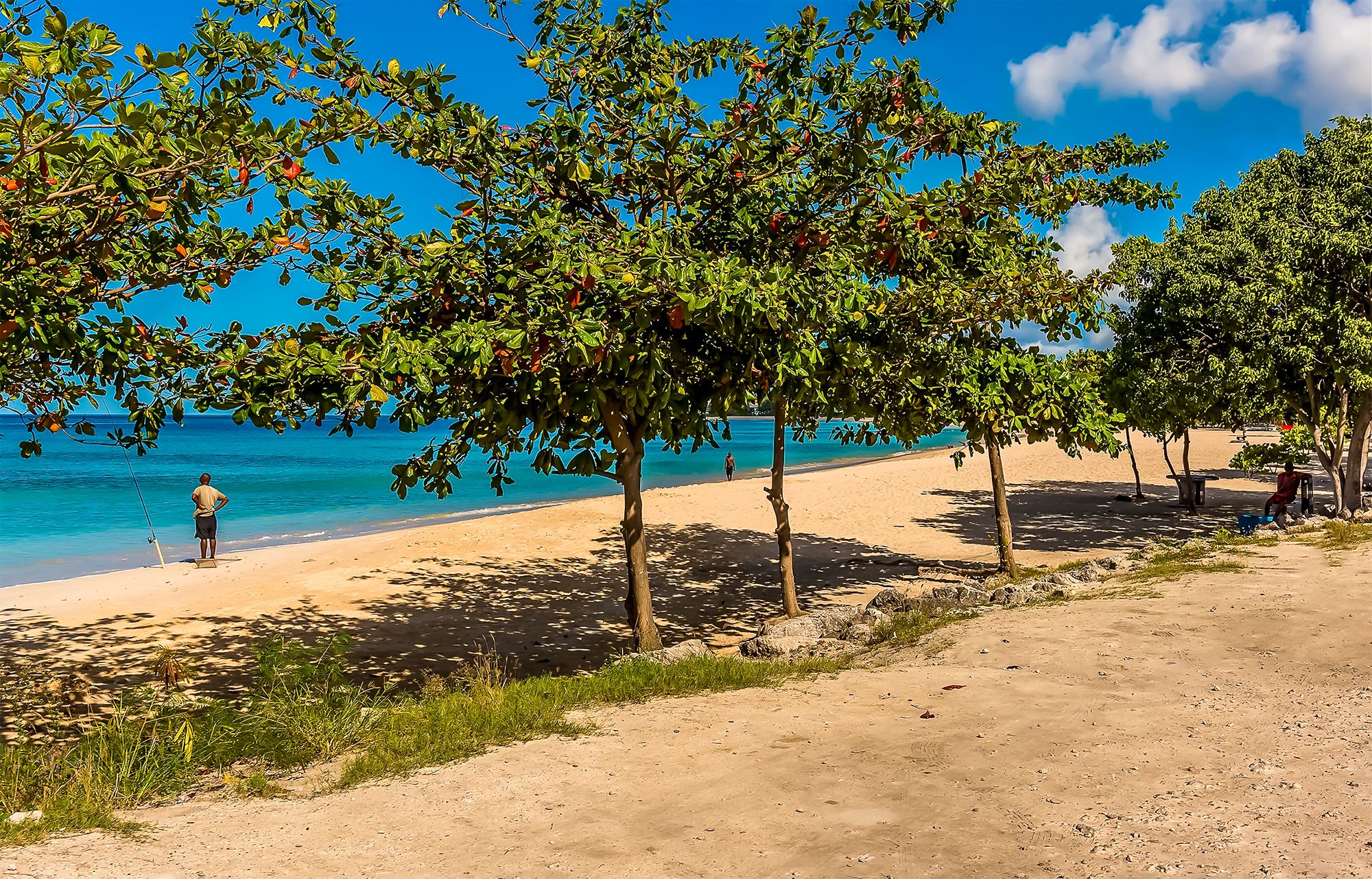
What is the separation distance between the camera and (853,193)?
9328mm

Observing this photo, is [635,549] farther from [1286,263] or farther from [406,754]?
[1286,263]

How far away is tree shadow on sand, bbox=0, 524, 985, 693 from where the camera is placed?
39.2ft

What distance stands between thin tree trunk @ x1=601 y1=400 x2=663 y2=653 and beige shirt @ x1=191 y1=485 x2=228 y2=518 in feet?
42.9

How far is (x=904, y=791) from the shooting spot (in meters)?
5.41

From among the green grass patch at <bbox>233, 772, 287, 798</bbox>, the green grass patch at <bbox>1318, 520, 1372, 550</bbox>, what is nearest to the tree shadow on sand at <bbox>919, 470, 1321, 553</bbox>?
the green grass patch at <bbox>1318, 520, 1372, 550</bbox>

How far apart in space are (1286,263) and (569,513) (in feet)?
54.9

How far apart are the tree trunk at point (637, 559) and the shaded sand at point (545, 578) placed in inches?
54.4

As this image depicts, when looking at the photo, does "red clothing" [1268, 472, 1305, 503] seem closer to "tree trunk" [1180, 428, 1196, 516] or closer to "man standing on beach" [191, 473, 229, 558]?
"tree trunk" [1180, 428, 1196, 516]

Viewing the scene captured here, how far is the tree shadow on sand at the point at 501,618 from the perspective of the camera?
39.2 feet

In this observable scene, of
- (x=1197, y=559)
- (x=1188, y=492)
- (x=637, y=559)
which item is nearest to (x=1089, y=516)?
(x=1188, y=492)

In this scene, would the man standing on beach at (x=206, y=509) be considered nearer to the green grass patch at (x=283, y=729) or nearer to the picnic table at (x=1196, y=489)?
the green grass patch at (x=283, y=729)

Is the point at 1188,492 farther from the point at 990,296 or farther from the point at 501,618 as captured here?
the point at 501,618

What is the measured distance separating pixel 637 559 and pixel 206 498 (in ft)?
44.7

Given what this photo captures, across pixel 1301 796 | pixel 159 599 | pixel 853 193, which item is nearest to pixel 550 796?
pixel 1301 796
